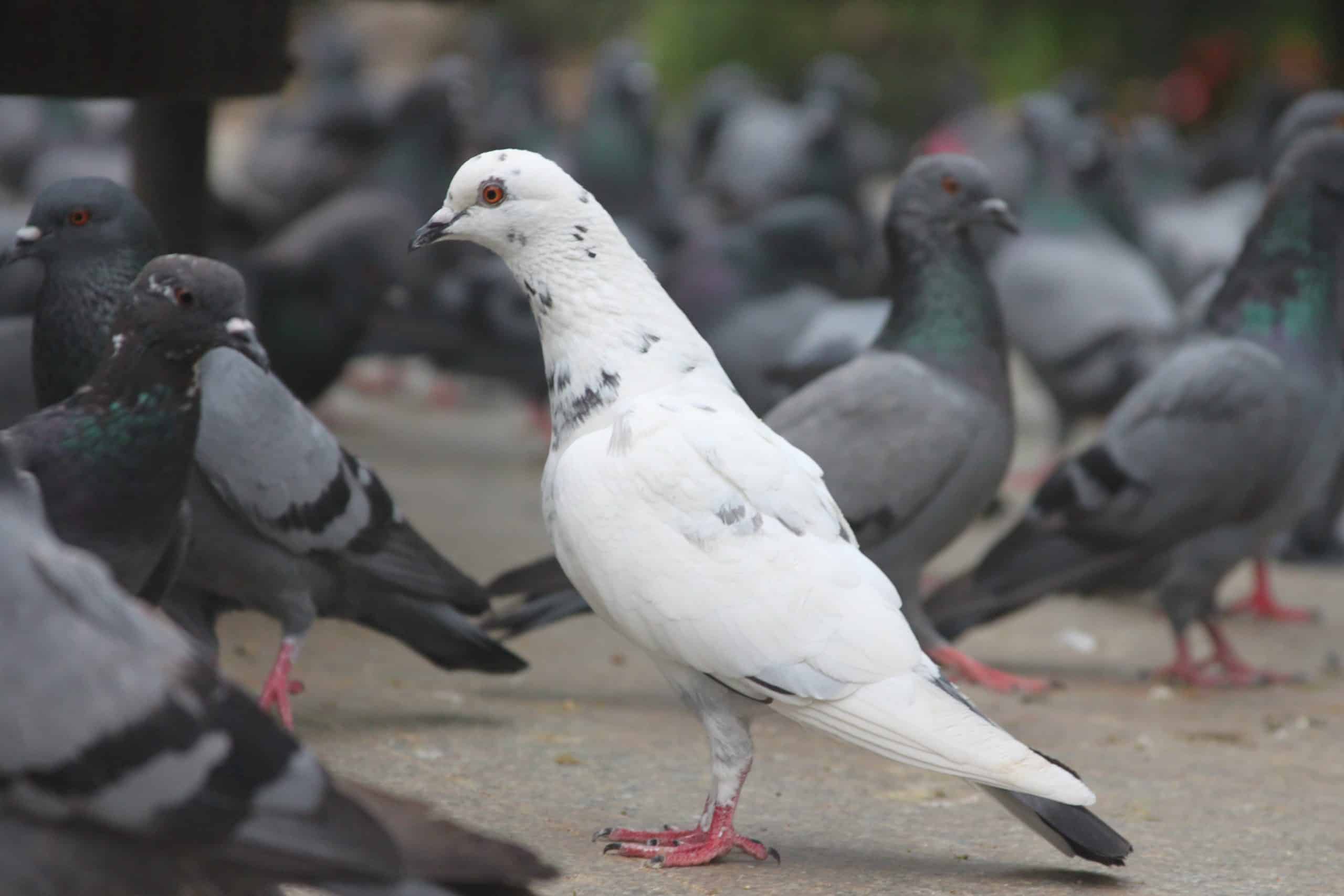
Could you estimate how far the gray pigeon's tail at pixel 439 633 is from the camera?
14.6 feet

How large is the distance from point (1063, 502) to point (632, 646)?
56.1 inches

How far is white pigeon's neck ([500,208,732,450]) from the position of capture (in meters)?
3.53

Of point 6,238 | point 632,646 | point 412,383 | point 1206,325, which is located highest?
point 1206,325

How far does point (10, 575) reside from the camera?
237 centimetres

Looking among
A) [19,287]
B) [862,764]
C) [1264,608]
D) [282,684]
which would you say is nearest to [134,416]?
[282,684]

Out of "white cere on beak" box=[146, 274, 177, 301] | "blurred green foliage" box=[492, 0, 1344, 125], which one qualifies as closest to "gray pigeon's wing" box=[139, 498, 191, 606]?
"white cere on beak" box=[146, 274, 177, 301]

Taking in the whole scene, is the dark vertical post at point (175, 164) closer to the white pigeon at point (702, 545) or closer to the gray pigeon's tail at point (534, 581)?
the gray pigeon's tail at point (534, 581)

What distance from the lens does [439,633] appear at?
4.46 m

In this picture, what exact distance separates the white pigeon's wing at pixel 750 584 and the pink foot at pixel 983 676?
1.85m

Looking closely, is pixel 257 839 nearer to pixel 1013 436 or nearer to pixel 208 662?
pixel 208 662

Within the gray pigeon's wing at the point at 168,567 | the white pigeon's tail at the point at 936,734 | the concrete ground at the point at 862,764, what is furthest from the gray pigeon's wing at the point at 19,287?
the white pigeon's tail at the point at 936,734

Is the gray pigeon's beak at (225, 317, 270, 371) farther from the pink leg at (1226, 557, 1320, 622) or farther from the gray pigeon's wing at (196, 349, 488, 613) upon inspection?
the pink leg at (1226, 557, 1320, 622)

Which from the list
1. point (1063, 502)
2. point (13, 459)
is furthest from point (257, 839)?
point (1063, 502)

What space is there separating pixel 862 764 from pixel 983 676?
0.92m
